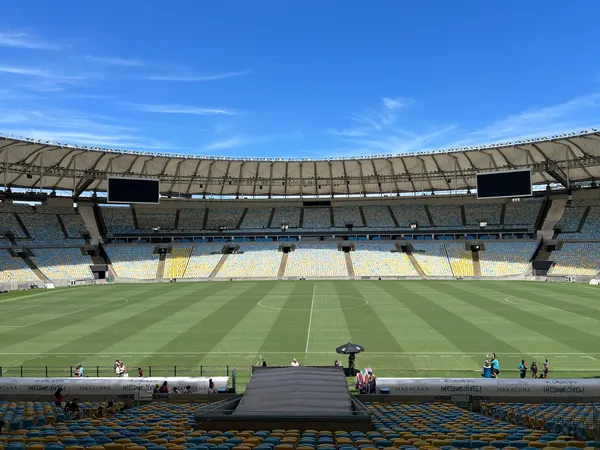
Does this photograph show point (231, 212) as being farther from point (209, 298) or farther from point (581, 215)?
point (581, 215)

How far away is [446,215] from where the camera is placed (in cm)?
7412

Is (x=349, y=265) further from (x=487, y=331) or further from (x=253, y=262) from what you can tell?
(x=487, y=331)

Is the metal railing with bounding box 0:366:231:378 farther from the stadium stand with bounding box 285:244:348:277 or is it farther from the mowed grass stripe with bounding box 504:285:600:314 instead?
the stadium stand with bounding box 285:244:348:277

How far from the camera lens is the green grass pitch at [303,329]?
22625 mm

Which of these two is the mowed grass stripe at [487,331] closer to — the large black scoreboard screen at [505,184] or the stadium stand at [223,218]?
the large black scoreboard screen at [505,184]

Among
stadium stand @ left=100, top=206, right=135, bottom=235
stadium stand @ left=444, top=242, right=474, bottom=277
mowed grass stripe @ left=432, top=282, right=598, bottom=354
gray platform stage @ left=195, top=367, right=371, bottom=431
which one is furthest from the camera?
stadium stand @ left=100, top=206, right=135, bottom=235

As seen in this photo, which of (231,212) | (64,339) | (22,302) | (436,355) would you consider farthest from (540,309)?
(231,212)

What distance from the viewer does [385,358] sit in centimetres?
2303

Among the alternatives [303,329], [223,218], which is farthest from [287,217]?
[303,329]

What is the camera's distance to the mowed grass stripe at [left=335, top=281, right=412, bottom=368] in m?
25.5

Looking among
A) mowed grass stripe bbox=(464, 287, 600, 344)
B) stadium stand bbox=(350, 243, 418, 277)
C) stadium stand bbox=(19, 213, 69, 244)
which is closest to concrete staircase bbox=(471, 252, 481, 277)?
stadium stand bbox=(350, 243, 418, 277)

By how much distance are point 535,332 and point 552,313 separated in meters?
7.48

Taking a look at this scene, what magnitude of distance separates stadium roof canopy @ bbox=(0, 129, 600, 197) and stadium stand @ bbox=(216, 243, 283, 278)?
10.4 metres

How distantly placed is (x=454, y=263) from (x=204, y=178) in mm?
38363
